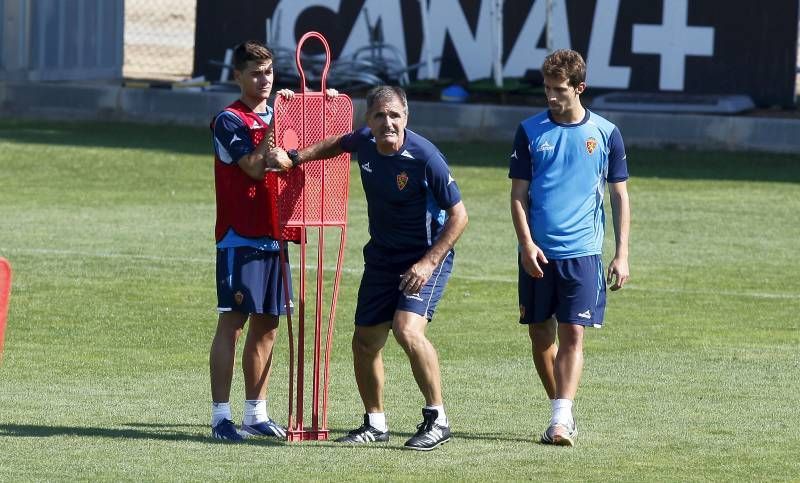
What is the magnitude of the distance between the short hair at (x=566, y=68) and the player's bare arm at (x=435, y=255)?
0.76 metres

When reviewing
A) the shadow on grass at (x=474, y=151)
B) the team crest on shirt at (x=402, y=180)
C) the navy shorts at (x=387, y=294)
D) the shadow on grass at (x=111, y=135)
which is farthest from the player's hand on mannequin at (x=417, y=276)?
the shadow on grass at (x=111, y=135)

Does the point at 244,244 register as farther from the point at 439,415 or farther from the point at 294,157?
the point at 439,415

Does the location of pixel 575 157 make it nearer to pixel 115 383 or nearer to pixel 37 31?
pixel 115 383

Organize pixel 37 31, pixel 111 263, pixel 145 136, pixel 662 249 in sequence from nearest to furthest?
pixel 111 263 < pixel 662 249 < pixel 145 136 < pixel 37 31

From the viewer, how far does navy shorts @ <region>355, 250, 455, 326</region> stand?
8195 mm

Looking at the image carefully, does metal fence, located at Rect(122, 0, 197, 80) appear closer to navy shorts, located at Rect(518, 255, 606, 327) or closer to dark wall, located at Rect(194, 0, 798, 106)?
dark wall, located at Rect(194, 0, 798, 106)

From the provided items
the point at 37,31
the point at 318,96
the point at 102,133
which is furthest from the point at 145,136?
the point at 318,96

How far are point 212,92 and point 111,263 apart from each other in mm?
11286

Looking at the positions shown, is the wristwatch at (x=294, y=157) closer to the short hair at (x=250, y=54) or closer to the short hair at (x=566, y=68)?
the short hair at (x=250, y=54)

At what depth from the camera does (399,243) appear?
816 cm

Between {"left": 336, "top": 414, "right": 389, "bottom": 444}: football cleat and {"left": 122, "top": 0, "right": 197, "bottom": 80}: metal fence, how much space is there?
2201cm

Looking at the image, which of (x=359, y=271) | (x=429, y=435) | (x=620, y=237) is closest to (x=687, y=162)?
(x=359, y=271)

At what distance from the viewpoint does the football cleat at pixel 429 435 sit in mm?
8094

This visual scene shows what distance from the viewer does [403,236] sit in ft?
26.7
